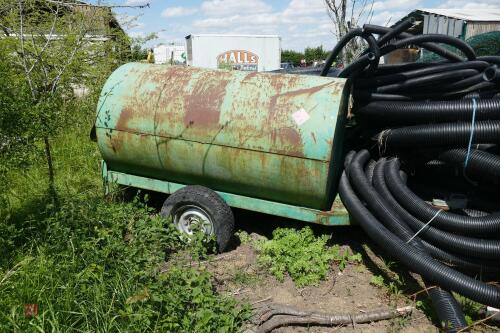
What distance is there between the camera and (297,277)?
11.9 ft

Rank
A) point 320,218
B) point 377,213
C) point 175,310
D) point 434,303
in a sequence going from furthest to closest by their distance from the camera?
point 320,218, point 377,213, point 434,303, point 175,310

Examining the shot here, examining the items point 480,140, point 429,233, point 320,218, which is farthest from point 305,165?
point 480,140

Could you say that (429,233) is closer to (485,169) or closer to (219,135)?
(485,169)

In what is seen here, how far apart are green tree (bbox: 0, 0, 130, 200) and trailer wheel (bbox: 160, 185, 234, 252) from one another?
4.13ft

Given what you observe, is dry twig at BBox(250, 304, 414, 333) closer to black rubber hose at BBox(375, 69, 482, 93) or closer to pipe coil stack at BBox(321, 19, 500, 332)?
pipe coil stack at BBox(321, 19, 500, 332)

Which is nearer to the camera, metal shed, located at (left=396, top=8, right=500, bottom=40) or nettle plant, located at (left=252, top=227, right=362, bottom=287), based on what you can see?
nettle plant, located at (left=252, top=227, right=362, bottom=287)

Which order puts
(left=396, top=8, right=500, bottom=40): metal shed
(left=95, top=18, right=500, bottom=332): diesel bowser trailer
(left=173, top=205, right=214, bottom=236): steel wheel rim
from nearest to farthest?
(left=95, top=18, right=500, bottom=332): diesel bowser trailer → (left=173, top=205, right=214, bottom=236): steel wheel rim → (left=396, top=8, right=500, bottom=40): metal shed

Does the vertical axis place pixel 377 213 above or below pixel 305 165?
below

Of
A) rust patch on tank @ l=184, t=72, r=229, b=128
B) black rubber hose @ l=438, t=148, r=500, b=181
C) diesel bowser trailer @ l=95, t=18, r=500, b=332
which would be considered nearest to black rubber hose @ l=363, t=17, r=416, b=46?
diesel bowser trailer @ l=95, t=18, r=500, b=332

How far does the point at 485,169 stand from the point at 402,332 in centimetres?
136

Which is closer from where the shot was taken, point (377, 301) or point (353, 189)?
point (377, 301)

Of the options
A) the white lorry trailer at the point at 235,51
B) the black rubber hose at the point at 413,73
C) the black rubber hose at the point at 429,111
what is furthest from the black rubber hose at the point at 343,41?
the white lorry trailer at the point at 235,51

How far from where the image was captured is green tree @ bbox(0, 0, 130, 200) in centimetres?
355

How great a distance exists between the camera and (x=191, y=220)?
4195mm
